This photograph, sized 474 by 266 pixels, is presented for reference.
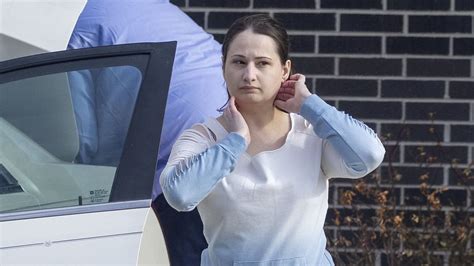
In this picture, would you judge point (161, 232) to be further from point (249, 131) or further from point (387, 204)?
point (387, 204)

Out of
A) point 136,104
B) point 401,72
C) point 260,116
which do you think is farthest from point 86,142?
point 401,72

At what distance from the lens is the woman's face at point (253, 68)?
309 cm

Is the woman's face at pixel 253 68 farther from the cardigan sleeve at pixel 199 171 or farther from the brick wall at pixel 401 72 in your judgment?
the brick wall at pixel 401 72

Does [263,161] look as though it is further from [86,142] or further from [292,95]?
[86,142]

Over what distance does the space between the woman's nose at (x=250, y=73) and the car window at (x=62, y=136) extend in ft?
1.61

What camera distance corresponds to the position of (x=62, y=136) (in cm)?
347

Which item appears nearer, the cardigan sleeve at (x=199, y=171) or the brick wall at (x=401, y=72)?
the cardigan sleeve at (x=199, y=171)

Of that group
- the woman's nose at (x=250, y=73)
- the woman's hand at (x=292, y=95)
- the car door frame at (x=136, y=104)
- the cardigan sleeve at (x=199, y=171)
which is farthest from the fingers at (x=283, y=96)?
the car door frame at (x=136, y=104)

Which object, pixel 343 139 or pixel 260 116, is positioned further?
pixel 260 116

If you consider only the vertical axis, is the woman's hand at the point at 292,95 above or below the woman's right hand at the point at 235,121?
above

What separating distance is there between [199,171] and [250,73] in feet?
1.04

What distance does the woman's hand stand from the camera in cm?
310

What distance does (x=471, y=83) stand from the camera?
19.5 feet

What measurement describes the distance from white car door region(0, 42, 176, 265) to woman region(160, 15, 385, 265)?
31 cm
